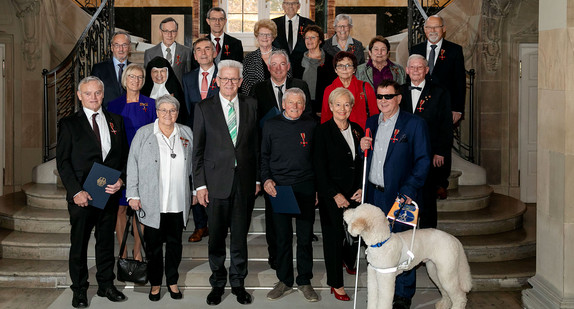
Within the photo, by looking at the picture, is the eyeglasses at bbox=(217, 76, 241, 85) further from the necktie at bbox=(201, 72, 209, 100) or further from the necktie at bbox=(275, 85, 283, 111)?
the necktie at bbox=(201, 72, 209, 100)

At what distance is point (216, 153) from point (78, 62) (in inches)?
144

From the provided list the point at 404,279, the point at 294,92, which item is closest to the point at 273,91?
the point at 294,92

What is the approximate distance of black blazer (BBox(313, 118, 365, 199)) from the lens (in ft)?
18.2

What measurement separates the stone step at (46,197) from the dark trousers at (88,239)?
1855 mm

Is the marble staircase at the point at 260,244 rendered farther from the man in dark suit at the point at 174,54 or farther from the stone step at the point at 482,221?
the man in dark suit at the point at 174,54

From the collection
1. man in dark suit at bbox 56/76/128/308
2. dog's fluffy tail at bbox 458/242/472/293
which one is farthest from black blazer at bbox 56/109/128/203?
dog's fluffy tail at bbox 458/242/472/293

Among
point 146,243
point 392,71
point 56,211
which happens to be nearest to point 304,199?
point 146,243

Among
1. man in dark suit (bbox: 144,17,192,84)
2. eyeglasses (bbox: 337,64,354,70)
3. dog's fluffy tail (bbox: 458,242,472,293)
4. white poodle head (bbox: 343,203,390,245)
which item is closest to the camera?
white poodle head (bbox: 343,203,390,245)

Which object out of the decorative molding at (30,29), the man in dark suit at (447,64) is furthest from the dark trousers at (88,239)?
the decorative molding at (30,29)

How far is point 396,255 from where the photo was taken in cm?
495

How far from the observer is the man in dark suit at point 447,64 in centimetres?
689

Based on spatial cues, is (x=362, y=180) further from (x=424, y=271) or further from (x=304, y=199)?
(x=424, y=271)

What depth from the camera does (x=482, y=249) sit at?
6.63m

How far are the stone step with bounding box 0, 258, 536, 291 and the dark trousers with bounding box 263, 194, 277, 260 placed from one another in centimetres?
17
